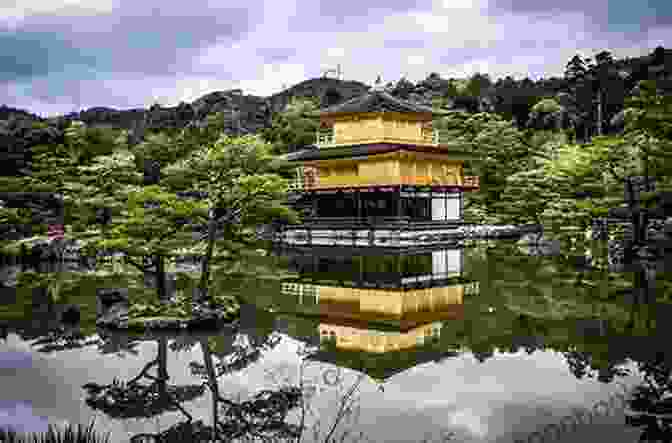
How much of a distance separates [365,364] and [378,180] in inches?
1049

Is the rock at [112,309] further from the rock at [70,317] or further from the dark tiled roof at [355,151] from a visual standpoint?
the dark tiled roof at [355,151]

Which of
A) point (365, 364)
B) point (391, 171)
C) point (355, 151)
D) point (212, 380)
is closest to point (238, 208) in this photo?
point (365, 364)

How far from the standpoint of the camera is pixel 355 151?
124 ft

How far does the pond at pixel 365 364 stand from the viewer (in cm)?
766

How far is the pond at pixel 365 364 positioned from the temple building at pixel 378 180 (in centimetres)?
1747

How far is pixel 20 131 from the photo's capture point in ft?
136

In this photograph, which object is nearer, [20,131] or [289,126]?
[20,131]

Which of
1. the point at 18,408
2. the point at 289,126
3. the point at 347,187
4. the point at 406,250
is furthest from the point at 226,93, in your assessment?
the point at 18,408

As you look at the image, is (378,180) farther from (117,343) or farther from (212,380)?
(212,380)

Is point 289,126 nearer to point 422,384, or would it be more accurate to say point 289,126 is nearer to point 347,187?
point 347,187

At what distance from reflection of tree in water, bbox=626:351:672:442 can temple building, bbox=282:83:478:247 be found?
79.5ft

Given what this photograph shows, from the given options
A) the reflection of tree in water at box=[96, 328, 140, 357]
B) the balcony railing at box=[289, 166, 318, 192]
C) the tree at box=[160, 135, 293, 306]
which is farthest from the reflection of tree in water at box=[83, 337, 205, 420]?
the balcony railing at box=[289, 166, 318, 192]

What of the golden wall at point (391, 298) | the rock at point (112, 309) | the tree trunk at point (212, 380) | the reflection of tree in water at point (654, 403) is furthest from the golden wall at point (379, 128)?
the reflection of tree in water at point (654, 403)

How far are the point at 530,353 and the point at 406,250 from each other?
20.1 meters
